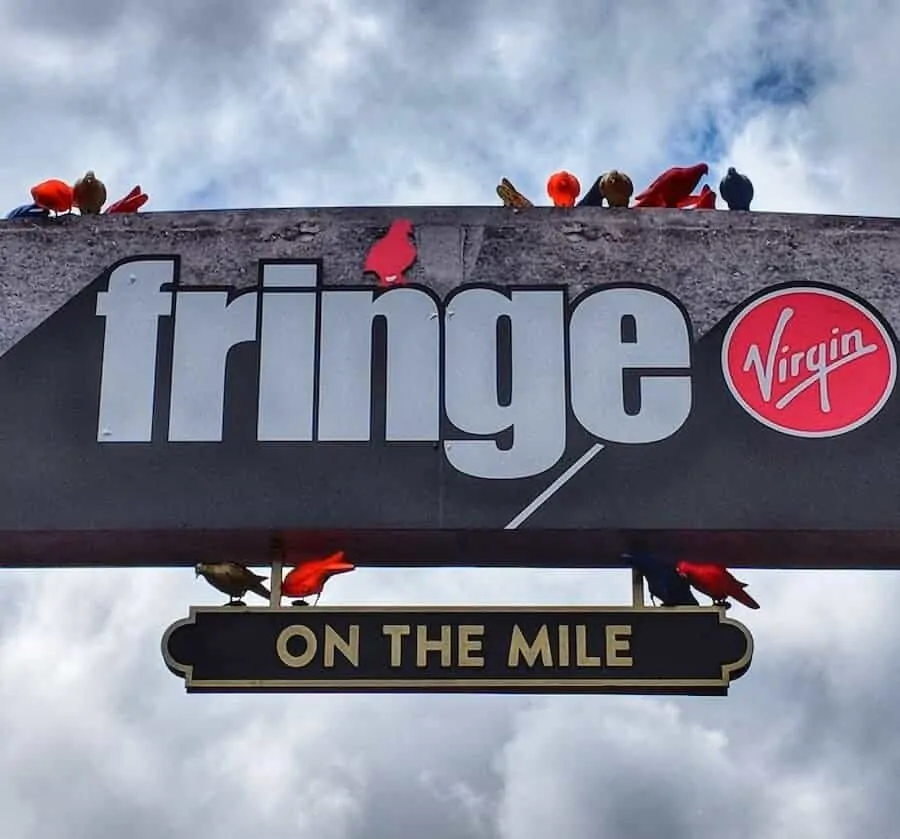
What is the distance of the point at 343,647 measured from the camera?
10000 mm

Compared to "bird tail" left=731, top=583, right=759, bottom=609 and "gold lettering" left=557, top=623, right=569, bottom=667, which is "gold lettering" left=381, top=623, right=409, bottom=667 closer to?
"gold lettering" left=557, top=623, right=569, bottom=667

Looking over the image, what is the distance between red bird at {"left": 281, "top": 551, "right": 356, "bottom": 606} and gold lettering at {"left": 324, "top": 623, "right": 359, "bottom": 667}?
0.42 m

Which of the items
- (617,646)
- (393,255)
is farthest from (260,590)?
(393,255)

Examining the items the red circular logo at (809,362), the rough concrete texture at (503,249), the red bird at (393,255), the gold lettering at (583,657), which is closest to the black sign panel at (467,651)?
the gold lettering at (583,657)

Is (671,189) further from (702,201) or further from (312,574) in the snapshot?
(312,574)

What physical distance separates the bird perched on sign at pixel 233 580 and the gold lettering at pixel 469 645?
120 centimetres

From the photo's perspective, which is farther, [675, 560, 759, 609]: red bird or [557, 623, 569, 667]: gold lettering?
[675, 560, 759, 609]: red bird

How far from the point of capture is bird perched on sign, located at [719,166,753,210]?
1143 cm

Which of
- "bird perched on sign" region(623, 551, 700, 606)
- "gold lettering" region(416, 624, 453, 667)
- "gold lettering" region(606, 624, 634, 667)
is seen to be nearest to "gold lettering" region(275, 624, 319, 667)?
"gold lettering" region(416, 624, 453, 667)

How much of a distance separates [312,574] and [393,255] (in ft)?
6.82

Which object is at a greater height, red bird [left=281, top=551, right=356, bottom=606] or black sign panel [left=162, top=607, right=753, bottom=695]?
red bird [left=281, top=551, right=356, bottom=606]

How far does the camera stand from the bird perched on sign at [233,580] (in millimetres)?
10383

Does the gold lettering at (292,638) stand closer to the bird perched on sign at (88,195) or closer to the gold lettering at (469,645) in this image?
the gold lettering at (469,645)

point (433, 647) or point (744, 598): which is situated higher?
point (744, 598)
